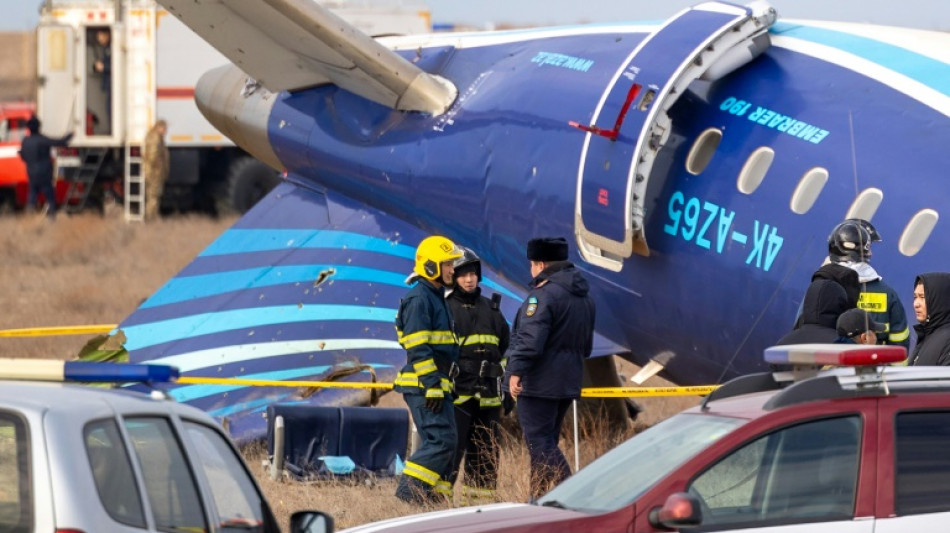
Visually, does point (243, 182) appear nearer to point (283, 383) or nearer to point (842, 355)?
point (283, 383)

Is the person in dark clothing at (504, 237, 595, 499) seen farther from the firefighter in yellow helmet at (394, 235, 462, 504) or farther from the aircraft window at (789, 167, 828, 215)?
the aircraft window at (789, 167, 828, 215)

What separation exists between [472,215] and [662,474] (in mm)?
7173

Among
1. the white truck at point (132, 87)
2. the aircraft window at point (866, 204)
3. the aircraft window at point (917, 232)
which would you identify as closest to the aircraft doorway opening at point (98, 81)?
the white truck at point (132, 87)

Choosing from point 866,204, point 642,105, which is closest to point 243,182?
point 642,105

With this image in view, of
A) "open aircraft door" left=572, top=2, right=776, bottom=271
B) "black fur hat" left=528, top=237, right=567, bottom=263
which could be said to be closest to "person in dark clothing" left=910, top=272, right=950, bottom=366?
"black fur hat" left=528, top=237, right=567, bottom=263

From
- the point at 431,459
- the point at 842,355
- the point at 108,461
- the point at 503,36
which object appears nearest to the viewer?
the point at 108,461

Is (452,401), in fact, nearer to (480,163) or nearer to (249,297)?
(480,163)

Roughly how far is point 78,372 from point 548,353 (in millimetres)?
5177

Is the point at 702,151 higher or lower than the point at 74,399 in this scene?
higher

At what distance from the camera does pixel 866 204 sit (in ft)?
31.9

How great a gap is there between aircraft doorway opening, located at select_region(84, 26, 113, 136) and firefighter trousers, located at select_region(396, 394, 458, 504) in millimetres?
22358

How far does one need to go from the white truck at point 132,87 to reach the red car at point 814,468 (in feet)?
79.2

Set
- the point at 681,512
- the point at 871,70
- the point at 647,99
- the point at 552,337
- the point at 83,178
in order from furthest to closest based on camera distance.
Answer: the point at 83,178
the point at 647,99
the point at 871,70
the point at 552,337
the point at 681,512

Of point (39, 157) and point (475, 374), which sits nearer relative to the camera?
point (475, 374)
